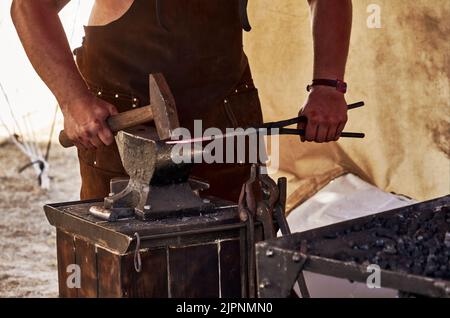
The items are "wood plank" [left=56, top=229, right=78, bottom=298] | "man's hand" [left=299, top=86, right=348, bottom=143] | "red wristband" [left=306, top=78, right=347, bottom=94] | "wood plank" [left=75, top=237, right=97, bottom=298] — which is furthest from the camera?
"red wristband" [left=306, top=78, right=347, bottom=94]

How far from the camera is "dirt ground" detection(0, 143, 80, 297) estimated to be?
15.1 ft

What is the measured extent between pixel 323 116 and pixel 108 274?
32.7 inches

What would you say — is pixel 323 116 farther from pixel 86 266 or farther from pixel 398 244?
pixel 86 266

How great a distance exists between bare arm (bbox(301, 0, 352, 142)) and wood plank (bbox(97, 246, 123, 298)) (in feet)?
2.41

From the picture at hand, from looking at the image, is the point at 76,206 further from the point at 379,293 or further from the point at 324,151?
the point at 324,151

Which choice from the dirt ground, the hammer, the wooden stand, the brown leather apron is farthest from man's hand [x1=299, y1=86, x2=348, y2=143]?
the dirt ground

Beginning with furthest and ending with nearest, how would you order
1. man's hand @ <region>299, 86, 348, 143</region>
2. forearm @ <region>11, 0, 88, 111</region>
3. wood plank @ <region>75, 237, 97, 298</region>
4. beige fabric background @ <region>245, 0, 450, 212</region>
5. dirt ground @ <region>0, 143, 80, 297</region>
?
dirt ground @ <region>0, 143, 80, 297</region>
beige fabric background @ <region>245, 0, 450, 212</region>
man's hand @ <region>299, 86, 348, 143</region>
forearm @ <region>11, 0, 88, 111</region>
wood plank @ <region>75, 237, 97, 298</region>

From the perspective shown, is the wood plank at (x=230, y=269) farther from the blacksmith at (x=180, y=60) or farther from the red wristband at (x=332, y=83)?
the red wristband at (x=332, y=83)

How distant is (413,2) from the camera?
3572 mm

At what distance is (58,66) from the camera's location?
2.38 m

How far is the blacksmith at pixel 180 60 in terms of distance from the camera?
2.44m

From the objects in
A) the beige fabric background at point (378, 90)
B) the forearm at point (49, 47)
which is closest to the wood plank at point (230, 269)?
the forearm at point (49, 47)

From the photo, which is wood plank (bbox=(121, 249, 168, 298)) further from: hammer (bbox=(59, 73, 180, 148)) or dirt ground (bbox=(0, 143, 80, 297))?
dirt ground (bbox=(0, 143, 80, 297))

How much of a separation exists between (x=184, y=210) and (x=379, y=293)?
2.61 ft
